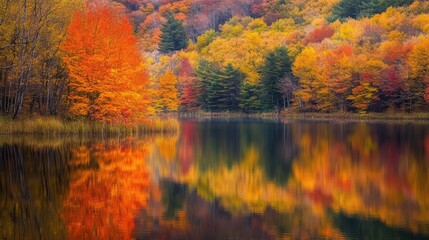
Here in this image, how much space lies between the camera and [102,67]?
3512cm

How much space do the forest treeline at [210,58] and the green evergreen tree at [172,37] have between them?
25 cm

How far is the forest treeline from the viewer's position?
34.8 m

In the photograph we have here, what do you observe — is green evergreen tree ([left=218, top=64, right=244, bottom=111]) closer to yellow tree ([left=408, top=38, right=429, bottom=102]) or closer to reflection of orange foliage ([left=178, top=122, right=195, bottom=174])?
yellow tree ([left=408, top=38, right=429, bottom=102])

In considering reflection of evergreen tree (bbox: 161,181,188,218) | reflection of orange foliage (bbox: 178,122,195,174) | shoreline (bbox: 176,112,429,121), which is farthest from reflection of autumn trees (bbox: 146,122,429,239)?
shoreline (bbox: 176,112,429,121)

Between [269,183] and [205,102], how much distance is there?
72282 millimetres

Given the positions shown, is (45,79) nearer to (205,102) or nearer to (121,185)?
(121,185)

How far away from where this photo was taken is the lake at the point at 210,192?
11.4 metres

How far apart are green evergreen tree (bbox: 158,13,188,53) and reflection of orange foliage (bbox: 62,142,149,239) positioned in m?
97.8

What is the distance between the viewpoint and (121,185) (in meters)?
16.4

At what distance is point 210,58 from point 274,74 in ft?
82.7

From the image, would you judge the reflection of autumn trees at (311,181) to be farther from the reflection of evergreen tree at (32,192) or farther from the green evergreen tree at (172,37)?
the green evergreen tree at (172,37)

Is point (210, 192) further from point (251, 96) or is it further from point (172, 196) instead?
point (251, 96)

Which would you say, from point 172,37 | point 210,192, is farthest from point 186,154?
point 172,37

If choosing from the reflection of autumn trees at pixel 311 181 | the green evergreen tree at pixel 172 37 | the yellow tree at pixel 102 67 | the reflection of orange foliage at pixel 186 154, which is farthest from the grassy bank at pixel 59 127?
the green evergreen tree at pixel 172 37
